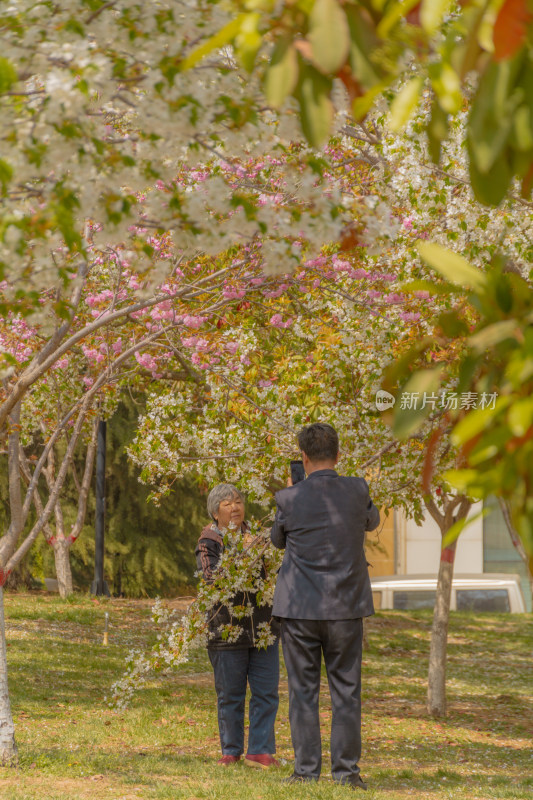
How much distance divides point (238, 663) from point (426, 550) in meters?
24.7

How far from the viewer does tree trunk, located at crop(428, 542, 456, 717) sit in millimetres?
8914

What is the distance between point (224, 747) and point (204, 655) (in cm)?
629

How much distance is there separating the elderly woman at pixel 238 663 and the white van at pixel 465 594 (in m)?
14.7

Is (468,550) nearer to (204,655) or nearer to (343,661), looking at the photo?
(204,655)

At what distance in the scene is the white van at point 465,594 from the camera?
19.8 meters

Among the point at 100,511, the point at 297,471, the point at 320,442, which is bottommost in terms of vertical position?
the point at 297,471

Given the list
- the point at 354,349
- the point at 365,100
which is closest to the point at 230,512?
the point at 354,349

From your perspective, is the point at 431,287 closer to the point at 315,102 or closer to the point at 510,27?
the point at 315,102

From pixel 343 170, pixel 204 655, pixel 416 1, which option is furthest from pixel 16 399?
pixel 204 655

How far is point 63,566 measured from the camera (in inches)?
608

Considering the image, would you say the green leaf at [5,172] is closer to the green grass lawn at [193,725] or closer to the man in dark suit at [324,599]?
the man in dark suit at [324,599]

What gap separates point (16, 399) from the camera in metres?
5.06

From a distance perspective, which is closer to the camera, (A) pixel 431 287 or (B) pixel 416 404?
(B) pixel 416 404

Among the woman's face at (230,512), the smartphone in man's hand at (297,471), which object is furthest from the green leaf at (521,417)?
the woman's face at (230,512)
